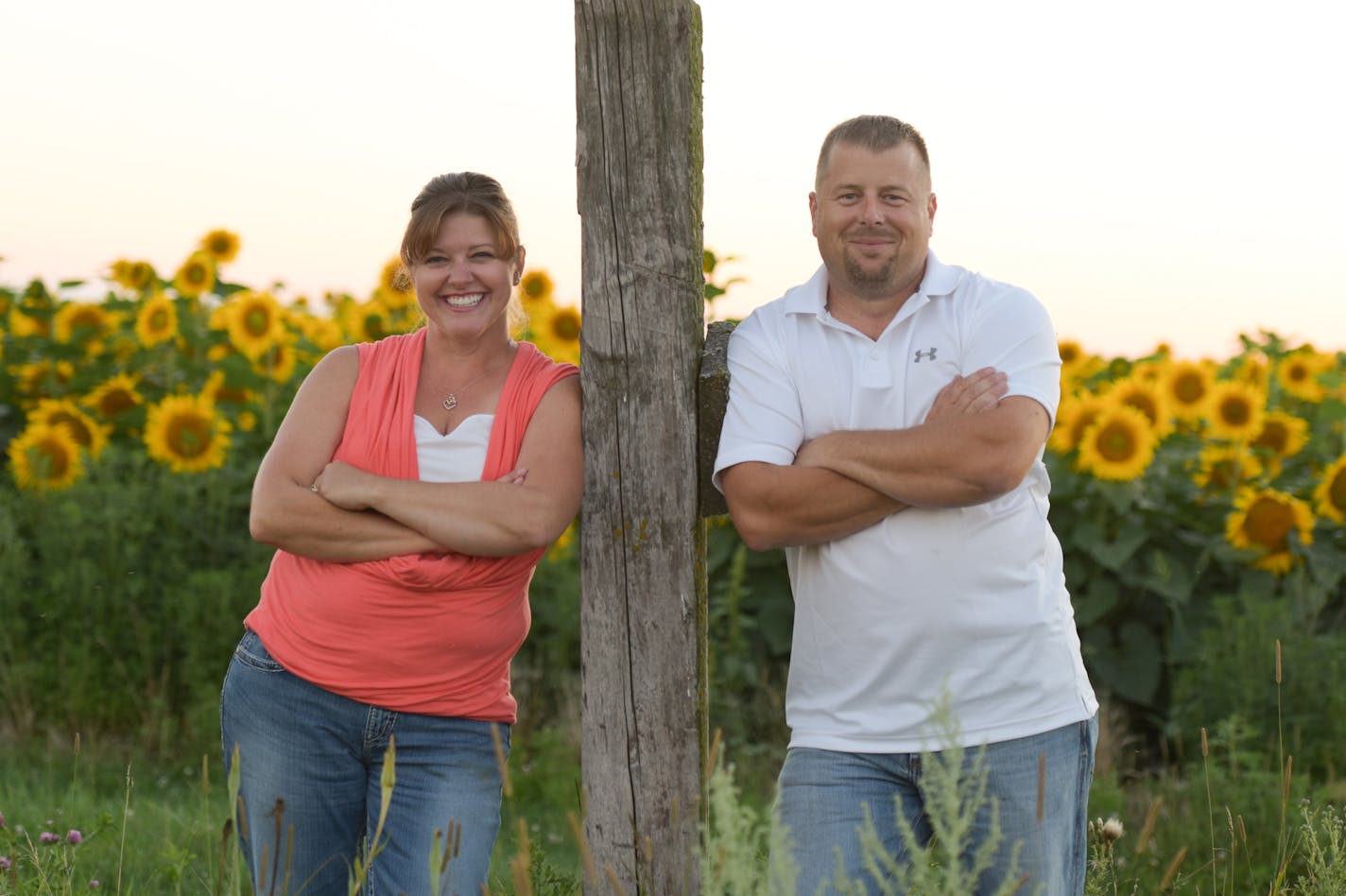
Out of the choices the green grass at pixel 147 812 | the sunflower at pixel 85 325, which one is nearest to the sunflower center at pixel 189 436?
the green grass at pixel 147 812

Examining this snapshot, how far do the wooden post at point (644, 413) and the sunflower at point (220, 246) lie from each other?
5.13 m

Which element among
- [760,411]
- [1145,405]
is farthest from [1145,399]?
[760,411]

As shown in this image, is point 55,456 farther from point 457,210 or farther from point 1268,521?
point 1268,521

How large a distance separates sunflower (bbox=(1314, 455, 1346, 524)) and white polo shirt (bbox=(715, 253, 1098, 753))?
12.2 ft

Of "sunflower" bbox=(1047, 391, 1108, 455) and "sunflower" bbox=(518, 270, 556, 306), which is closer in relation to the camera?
"sunflower" bbox=(1047, 391, 1108, 455)

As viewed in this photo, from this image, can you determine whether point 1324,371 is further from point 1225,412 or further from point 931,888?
A: point 931,888

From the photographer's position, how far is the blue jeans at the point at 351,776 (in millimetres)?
3059

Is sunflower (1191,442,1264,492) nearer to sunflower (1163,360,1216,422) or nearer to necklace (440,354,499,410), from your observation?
sunflower (1163,360,1216,422)

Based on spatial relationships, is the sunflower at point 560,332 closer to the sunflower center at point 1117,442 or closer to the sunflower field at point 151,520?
the sunflower field at point 151,520

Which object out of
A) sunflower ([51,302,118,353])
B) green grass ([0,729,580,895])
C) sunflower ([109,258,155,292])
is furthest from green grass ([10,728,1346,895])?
sunflower ([109,258,155,292])

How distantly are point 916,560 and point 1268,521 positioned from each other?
12.4 ft

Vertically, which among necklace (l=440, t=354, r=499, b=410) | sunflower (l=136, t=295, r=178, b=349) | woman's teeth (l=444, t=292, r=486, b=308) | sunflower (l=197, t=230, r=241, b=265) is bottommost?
necklace (l=440, t=354, r=499, b=410)

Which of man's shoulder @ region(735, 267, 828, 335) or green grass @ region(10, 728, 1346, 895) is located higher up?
man's shoulder @ region(735, 267, 828, 335)

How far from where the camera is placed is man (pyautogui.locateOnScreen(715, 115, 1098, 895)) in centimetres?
294
